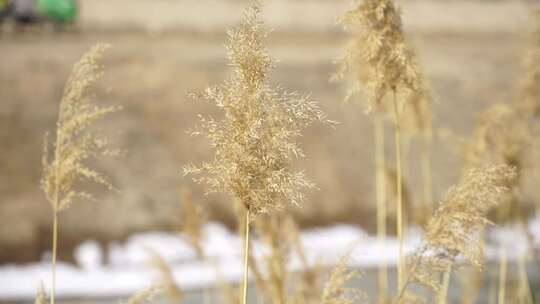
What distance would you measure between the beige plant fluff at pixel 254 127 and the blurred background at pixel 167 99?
10.4 ft

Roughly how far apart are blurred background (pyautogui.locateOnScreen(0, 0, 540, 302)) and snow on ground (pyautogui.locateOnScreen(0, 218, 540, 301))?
0.20 meters

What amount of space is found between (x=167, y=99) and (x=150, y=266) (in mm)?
9837

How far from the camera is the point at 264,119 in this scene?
3.34 meters

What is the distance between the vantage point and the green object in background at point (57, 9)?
29.0 metres

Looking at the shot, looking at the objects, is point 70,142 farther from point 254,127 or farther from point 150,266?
point 150,266

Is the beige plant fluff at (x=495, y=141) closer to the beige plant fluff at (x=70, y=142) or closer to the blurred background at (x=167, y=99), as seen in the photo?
the blurred background at (x=167, y=99)

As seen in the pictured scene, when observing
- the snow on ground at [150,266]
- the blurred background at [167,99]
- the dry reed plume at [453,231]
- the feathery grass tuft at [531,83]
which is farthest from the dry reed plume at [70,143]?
the snow on ground at [150,266]

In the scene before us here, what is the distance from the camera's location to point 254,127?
331 cm

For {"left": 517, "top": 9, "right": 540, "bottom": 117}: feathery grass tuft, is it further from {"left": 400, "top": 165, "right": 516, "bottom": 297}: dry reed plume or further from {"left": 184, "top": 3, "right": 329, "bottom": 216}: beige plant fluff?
{"left": 184, "top": 3, "right": 329, "bottom": 216}: beige plant fluff

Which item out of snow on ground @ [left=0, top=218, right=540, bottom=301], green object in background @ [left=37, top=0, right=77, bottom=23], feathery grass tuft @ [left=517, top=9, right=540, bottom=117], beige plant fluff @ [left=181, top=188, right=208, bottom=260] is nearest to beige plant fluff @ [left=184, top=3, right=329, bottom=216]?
beige plant fluff @ [left=181, top=188, right=208, bottom=260]

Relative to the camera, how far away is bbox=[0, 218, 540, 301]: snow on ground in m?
13.9

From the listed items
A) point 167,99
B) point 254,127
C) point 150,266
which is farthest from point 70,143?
point 167,99

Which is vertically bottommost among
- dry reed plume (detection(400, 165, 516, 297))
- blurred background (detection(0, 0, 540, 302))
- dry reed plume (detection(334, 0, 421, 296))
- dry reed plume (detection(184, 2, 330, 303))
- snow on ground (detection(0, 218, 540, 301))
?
snow on ground (detection(0, 218, 540, 301))

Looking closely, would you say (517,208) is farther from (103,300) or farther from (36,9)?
(36,9)
